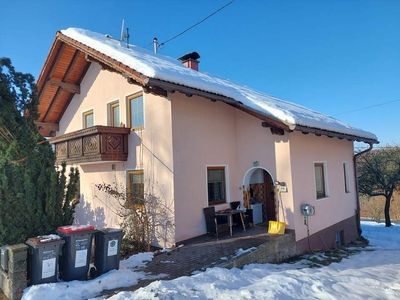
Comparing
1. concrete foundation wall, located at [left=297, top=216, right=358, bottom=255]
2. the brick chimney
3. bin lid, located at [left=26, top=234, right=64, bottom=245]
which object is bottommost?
concrete foundation wall, located at [left=297, top=216, right=358, bottom=255]

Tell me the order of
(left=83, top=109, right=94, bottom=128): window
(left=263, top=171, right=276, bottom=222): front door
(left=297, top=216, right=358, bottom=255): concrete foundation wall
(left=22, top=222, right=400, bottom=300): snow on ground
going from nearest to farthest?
(left=22, top=222, right=400, bottom=300): snow on ground < (left=297, top=216, right=358, bottom=255): concrete foundation wall < (left=263, top=171, right=276, bottom=222): front door < (left=83, top=109, right=94, bottom=128): window

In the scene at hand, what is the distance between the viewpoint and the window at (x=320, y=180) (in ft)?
34.0

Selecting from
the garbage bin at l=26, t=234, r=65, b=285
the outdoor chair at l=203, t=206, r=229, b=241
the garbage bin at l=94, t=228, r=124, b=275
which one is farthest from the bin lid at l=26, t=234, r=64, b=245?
the outdoor chair at l=203, t=206, r=229, b=241

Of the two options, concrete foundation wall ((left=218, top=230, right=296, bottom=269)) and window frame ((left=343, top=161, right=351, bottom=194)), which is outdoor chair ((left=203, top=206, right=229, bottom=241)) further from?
window frame ((left=343, top=161, right=351, bottom=194))

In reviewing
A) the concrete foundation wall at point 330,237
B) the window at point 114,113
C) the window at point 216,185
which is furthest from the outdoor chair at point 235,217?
the window at point 114,113

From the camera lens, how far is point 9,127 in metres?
5.69

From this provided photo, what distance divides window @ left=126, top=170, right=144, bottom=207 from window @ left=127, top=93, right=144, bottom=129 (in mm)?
1646

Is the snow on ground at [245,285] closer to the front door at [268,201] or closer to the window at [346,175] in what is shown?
the front door at [268,201]

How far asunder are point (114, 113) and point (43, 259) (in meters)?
6.71

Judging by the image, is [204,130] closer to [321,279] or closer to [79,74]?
[321,279]

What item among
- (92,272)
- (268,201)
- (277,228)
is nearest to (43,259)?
(92,272)

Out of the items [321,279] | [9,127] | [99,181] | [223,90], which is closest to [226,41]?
[223,90]

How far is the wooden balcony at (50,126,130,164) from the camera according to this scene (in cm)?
877

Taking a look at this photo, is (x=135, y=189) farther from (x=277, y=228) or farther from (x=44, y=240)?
(x=277, y=228)
